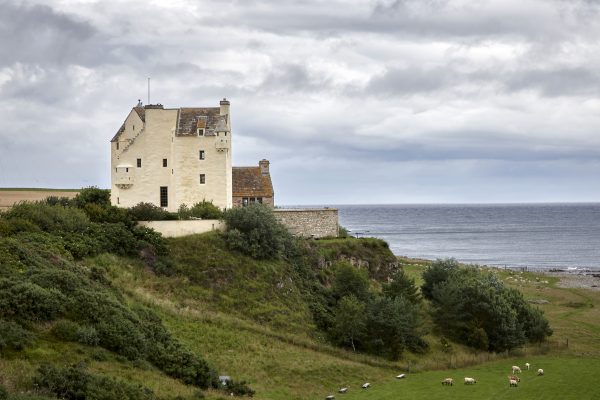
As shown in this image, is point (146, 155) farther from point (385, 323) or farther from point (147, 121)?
point (385, 323)

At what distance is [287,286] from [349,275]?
497 centimetres

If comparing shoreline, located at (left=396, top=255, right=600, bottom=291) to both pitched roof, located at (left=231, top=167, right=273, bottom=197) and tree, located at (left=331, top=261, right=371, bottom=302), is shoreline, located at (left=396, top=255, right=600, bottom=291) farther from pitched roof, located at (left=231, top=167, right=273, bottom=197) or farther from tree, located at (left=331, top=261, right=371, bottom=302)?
tree, located at (left=331, top=261, right=371, bottom=302)

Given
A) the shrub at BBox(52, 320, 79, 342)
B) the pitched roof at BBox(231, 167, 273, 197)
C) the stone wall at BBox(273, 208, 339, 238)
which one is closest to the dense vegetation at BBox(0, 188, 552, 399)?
the shrub at BBox(52, 320, 79, 342)

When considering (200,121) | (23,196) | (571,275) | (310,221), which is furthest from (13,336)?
(571,275)

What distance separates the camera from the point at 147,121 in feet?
200

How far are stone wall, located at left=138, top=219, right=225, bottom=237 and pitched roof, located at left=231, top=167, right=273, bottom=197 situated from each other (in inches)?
459

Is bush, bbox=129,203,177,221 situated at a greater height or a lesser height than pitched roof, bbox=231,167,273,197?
lesser

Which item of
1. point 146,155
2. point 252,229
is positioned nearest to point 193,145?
point 146,155

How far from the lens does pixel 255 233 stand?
180 ft

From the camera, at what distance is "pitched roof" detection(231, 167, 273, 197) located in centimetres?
6756

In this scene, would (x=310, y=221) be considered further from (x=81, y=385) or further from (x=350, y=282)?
(x=81, y=385)

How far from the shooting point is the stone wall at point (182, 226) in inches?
2126

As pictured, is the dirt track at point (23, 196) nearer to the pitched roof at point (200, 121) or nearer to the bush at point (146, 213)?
the pitched roof at point (200, 121)

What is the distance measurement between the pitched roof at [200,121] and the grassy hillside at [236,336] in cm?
1102
